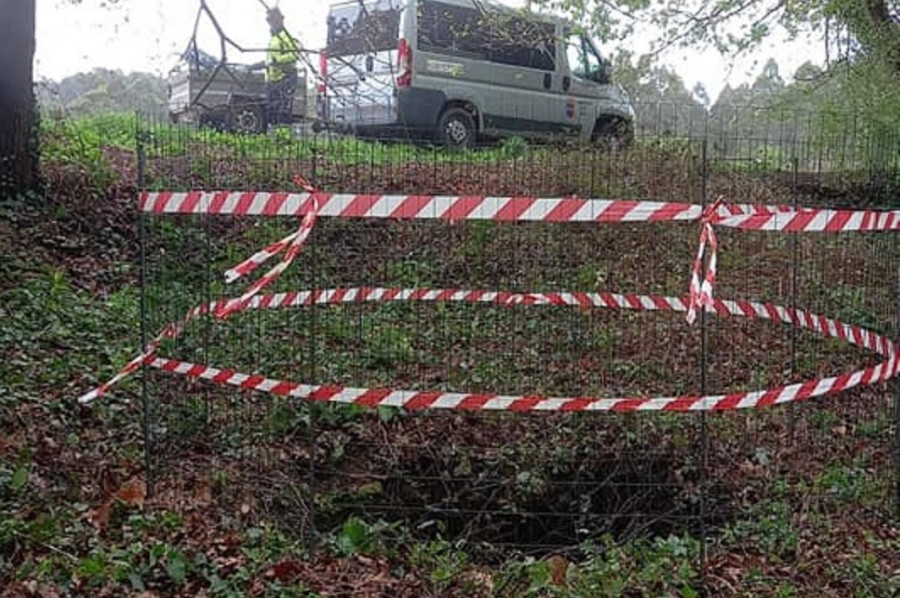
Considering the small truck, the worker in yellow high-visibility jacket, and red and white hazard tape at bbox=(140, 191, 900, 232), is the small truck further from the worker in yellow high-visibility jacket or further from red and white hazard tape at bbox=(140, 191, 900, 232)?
red and white hazard tape at bbox=(140, 191, 900, 232)

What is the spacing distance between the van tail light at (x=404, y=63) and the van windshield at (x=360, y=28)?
0.15 metres

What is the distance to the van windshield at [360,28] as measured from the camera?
12500 millimetres

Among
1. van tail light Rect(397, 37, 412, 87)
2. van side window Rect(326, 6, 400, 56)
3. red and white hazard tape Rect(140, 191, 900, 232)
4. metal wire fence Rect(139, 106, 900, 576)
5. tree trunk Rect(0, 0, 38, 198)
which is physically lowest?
metal wire fence Rect(139, 106, 900, 576)

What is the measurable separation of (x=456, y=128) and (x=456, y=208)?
8.95 meters

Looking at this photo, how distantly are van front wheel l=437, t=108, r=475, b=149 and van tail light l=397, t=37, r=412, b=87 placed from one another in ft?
2.86

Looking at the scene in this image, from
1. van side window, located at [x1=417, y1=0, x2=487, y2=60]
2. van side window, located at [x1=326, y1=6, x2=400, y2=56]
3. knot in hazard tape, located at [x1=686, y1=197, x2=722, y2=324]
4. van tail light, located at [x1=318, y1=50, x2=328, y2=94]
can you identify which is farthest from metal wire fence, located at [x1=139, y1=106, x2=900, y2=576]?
van side window, located at [x1=417, y1=0, x2=487, y2=60]

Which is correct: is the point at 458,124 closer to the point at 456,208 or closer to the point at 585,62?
the point at 585,62

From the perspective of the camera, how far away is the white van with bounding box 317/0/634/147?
483 inches

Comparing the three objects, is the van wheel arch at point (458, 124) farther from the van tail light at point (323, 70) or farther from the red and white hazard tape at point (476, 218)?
the red and white hazard tape at point (476, 218)

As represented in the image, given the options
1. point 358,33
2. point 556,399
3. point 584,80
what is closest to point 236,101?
point 358,33

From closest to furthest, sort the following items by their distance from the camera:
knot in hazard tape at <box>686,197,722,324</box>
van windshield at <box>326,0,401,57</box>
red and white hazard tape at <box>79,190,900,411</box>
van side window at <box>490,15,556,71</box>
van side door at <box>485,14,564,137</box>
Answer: knot in hazard tape at <box>686,197,722,324</box> → red and white hazard tape at <box>79,190,900,411</box> → van side window at <box>490,15,556,71</box> → van windshield at <box>326,0,401,57</box> → van side door at <box>485,14,564,137</box>

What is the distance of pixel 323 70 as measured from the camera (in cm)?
970

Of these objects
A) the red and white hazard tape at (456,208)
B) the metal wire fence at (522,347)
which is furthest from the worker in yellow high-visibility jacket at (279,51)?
the red and white hazard tape at (456,208)

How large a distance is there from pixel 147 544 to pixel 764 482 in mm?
3822
